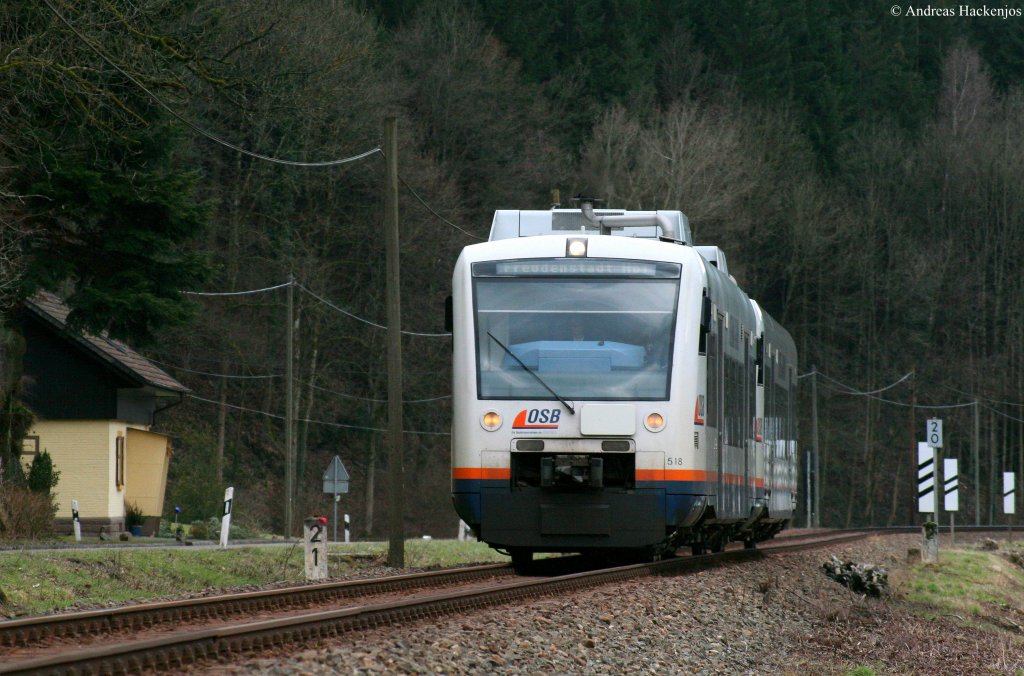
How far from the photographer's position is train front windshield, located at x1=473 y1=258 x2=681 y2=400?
1553cm

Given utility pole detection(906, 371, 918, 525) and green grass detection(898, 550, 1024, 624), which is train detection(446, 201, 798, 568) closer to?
green grass detection(898, 550, 1024, 624)

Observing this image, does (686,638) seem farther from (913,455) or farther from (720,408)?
(913,455)

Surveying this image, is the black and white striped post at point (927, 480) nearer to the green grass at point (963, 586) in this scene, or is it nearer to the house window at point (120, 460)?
the green grass at point (963, 586)

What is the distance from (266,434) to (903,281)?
3200cm

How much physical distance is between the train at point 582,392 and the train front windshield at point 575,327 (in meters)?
0.01

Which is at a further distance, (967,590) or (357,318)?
(357,318)

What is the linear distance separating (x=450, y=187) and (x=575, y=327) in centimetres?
3628

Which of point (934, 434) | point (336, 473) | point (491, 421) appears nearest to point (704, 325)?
point (491, 421)

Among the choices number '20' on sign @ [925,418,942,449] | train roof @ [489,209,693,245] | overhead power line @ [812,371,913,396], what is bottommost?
number '20' on sign @ [925,418,942,449]

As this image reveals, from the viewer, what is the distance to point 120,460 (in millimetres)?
39906

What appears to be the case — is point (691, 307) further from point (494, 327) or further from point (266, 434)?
point (266, 434)

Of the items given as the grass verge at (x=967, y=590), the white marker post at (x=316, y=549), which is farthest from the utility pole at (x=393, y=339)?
the grass verge at (x=967, y=590)

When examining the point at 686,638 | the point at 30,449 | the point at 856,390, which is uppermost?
the point at 856,390

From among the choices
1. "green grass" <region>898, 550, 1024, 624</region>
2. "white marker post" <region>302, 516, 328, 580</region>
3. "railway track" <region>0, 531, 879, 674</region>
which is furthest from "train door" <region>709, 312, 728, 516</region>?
"white marker post" <region>302, 516, 328, 580</region>
